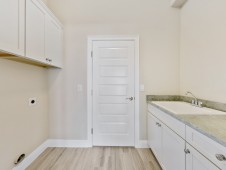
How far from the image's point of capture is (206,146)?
1.25 m

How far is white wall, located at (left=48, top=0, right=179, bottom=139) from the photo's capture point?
10.8 ft

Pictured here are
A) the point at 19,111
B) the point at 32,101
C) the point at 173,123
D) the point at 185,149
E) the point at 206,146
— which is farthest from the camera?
the point at 32,101

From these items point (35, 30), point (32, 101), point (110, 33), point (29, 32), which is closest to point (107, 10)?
point (110, 33)

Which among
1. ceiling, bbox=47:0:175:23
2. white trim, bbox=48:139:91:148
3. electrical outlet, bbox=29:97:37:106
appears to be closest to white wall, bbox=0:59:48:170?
electrical outlet, bbox=29:97:37:106

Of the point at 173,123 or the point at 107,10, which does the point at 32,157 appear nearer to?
the point at 173,123

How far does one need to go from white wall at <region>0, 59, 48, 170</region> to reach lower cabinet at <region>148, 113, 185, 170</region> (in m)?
1.98

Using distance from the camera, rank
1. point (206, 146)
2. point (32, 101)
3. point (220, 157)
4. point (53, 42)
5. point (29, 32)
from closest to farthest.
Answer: point (220, 157) < point (206, 146) < point (29, 32) < point (32, 101) < point (53, 42)

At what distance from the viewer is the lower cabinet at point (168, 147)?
1.71m

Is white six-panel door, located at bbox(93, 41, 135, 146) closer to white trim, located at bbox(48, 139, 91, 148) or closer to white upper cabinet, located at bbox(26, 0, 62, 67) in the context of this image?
white trim, located at bbox(48, 139, 91, 148)

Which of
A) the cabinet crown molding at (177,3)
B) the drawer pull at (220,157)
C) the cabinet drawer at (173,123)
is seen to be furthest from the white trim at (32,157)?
the cabinet crown molding at (177,3)

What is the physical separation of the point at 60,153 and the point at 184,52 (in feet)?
9.54

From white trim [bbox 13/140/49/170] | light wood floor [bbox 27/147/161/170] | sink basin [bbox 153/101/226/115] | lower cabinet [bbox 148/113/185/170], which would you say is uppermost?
sink basin [bbox 153/101/226/115]

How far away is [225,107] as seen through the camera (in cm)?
197

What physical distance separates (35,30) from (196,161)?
2299 mm
